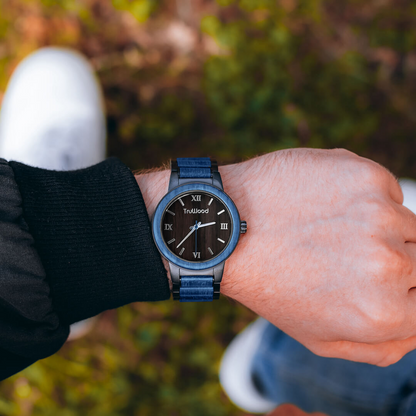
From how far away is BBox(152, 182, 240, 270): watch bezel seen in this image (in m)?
1.70

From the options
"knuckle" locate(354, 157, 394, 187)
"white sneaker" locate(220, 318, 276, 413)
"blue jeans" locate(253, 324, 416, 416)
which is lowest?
"white sneaker" locate(220, 318, 276, 413)

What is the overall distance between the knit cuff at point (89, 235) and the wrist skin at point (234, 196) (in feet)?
0.51

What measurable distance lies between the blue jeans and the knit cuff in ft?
4.40

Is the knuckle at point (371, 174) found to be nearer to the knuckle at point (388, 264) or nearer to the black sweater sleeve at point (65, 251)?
the knuckle at point (388, 264)

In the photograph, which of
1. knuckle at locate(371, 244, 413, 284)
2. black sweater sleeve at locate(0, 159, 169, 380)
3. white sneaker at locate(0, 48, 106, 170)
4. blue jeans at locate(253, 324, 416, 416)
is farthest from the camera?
white sneaker at locate(0, 48, 106, 170)

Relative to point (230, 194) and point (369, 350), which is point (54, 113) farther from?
point (369, 350)

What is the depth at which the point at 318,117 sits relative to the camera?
10.6 feet

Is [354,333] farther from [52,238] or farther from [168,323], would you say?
[168,323]

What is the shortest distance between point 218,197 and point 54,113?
188 centimetres

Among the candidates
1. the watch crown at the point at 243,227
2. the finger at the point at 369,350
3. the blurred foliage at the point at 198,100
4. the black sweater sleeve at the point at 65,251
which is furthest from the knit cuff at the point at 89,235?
the blurred foliage at the point at 198,100

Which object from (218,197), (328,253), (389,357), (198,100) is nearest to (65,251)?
(218,197)

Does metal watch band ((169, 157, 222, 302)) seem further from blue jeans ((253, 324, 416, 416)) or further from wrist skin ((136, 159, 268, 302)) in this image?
blue jeans ((253, 324, 416, 416))

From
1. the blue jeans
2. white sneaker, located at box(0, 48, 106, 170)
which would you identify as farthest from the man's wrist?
white sneaker, located at box(0, 48, 106, 170)

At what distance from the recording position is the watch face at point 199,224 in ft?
5.78
